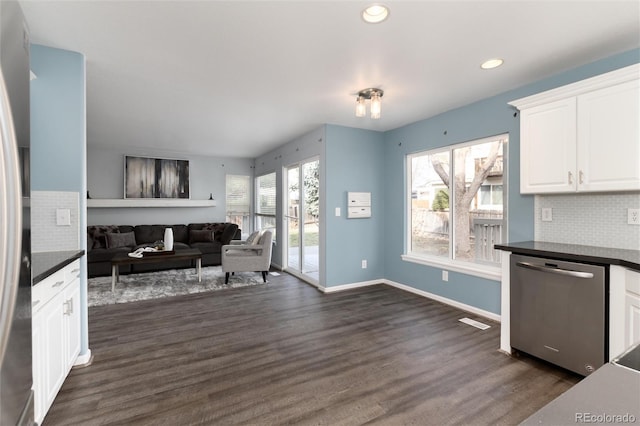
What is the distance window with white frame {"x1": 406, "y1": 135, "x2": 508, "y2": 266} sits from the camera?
341 cm

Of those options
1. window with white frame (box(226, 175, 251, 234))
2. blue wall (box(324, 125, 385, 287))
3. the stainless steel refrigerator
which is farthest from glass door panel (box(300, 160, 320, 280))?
the stainless steel refrigerator

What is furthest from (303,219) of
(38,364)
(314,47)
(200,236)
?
(38,364)

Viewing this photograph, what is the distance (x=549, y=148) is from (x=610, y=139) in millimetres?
390

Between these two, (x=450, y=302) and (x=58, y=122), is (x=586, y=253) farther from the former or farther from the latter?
(x=58, y=122)

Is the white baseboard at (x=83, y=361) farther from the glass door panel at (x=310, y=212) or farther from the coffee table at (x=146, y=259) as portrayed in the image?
the glass door panel at (x=310, y=212)

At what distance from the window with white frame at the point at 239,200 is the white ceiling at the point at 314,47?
3.77m

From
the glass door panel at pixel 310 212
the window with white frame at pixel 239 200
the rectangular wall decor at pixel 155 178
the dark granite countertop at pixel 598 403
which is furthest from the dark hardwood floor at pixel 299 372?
the window with white frame at pixel 239 200

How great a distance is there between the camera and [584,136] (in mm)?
2322

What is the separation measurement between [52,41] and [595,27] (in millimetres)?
3730

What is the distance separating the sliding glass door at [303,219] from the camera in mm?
4996

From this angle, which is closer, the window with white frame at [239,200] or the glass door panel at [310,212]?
the glass door panel at [310,212]

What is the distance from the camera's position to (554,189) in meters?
2.53

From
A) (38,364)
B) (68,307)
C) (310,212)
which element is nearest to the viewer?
(38,364)

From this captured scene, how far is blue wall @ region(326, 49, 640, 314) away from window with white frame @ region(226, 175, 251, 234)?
3835mm
